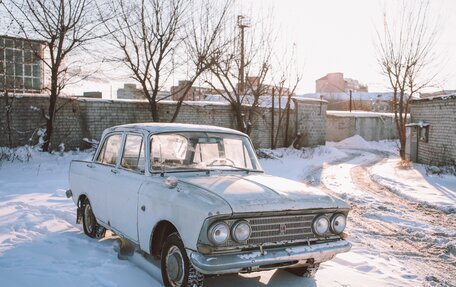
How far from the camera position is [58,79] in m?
15.3

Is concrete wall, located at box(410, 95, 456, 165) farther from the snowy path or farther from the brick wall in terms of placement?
the brick wall

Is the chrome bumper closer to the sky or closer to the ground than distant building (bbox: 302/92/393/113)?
closer to the ground

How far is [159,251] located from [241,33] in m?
16.8

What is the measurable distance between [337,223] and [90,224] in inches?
141

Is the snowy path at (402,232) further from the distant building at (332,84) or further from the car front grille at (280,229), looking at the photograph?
the distant building at (332,84)

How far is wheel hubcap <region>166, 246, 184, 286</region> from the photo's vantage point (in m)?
4.04

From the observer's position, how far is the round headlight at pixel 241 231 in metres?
3.77

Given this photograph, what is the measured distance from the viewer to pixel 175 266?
4.11 metres

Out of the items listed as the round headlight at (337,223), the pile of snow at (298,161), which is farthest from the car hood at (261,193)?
the pile of snow at (298,161)

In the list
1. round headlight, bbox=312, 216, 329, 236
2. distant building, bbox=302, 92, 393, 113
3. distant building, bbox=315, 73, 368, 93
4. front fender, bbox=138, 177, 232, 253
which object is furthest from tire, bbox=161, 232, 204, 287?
distant building, bbox=315, 73, 368, 93

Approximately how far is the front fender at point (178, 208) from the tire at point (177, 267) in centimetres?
17

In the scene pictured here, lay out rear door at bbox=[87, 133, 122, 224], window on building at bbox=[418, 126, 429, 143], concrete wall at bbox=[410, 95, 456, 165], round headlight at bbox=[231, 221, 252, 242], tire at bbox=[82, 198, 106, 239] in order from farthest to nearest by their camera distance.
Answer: window on building at bbox=[418, 126, 429, 143] → concrete wall at bbox=[410, 95, 456, 165] → tire at bbox=[82, 198, 106, 239] → rear door at bbox=[87, 133, 122, 224] → round headlight at bbox=[231, 221, 252, 242]

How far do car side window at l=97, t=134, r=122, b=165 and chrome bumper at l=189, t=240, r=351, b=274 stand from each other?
2356 mm

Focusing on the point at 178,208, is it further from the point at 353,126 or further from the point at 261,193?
the point at 353,126
